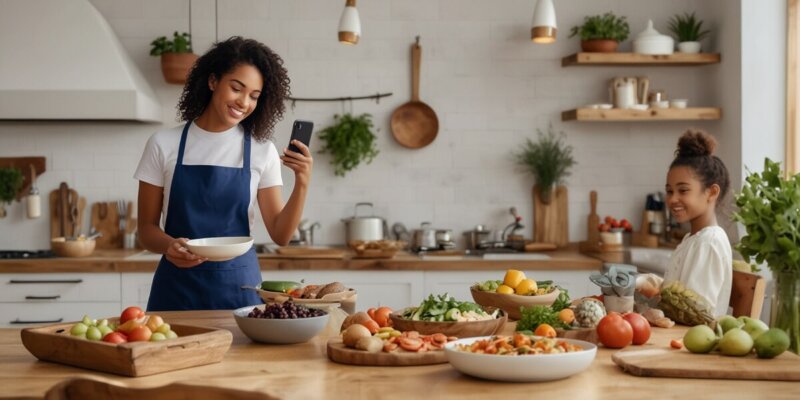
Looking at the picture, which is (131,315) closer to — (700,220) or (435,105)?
(700,220)

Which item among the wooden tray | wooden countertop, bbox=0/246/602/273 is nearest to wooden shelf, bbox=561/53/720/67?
wooden countertop, bbox=0/246/602/273

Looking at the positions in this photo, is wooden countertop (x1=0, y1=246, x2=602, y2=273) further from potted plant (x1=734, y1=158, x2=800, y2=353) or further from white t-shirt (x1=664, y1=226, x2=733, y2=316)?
potted plant (x1=734, y1=158, x2=800, y2=353)

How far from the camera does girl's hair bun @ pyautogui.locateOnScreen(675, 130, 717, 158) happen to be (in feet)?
12.5

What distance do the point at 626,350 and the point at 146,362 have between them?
1239 millimetres

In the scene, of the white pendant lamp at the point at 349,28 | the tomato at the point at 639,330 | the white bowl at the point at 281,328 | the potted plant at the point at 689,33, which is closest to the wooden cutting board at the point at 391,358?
the white bowl at the point at 281,328

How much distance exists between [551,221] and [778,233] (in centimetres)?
352

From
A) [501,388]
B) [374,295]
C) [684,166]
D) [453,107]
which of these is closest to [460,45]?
[453,107]

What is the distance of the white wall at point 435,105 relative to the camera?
6000mm

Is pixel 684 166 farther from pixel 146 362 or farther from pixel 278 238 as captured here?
pixel 146 362

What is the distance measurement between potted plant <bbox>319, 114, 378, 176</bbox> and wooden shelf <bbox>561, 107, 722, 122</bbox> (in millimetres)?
1257

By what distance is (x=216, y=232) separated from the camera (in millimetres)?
3668

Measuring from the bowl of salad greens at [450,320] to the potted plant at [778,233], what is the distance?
2.38 ft

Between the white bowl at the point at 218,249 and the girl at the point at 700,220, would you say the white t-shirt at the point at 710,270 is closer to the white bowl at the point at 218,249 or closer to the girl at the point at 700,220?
the girl at the point at 700,220

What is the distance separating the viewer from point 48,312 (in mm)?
5332
